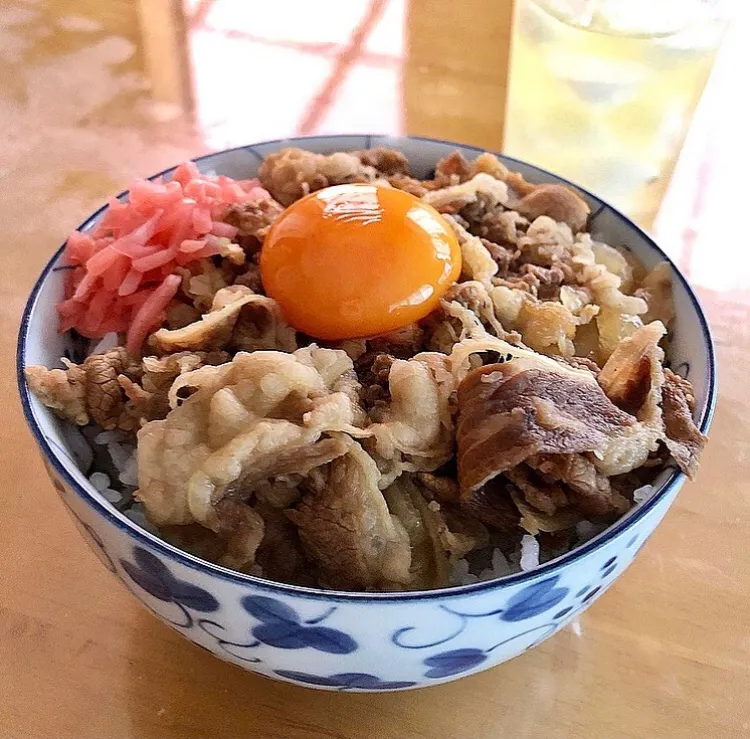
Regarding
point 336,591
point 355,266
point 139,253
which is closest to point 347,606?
point 336,591

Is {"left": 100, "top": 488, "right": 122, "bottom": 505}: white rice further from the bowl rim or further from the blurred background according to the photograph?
the blurred background

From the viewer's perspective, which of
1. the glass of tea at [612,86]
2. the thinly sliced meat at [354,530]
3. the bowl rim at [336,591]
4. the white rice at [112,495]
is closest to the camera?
the bowl rim at [336,591]

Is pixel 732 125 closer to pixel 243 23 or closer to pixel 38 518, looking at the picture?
pixel 243 23

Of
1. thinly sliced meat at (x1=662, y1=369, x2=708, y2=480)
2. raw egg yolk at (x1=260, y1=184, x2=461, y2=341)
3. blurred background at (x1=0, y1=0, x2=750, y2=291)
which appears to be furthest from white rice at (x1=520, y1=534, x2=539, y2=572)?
blurred background at (x1=0, y1=0, x2=750, y2=291)

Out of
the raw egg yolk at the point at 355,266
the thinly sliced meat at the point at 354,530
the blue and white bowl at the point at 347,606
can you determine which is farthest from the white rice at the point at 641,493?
the raw egg yolk at the point at 355,266

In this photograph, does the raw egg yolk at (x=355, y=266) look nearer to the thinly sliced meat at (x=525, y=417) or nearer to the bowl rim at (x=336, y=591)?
the thinly sliced meat at (x=525, y=417)

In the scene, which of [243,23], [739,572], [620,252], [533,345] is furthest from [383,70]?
[739,572]
